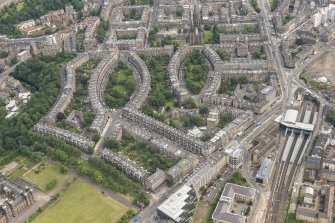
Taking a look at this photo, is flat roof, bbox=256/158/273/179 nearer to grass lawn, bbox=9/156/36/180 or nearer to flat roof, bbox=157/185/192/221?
flat roof, bbox=157/185/192/221

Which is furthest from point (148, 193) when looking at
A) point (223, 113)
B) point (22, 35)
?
point (22, 35)

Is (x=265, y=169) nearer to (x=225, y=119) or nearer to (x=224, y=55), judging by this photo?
(x=225, y=119)

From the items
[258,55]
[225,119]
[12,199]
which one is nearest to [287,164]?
[225,119]

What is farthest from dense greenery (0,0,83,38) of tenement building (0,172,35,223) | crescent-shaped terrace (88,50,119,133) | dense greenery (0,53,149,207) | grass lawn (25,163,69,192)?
tenement building (0,172,35,223)

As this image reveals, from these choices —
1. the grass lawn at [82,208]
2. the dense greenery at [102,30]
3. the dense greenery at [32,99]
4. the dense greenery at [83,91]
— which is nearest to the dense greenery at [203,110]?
the dense greenery at [83,91]

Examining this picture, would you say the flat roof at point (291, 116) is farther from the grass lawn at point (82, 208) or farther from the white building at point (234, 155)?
the grass lawn at point (82, 208)
